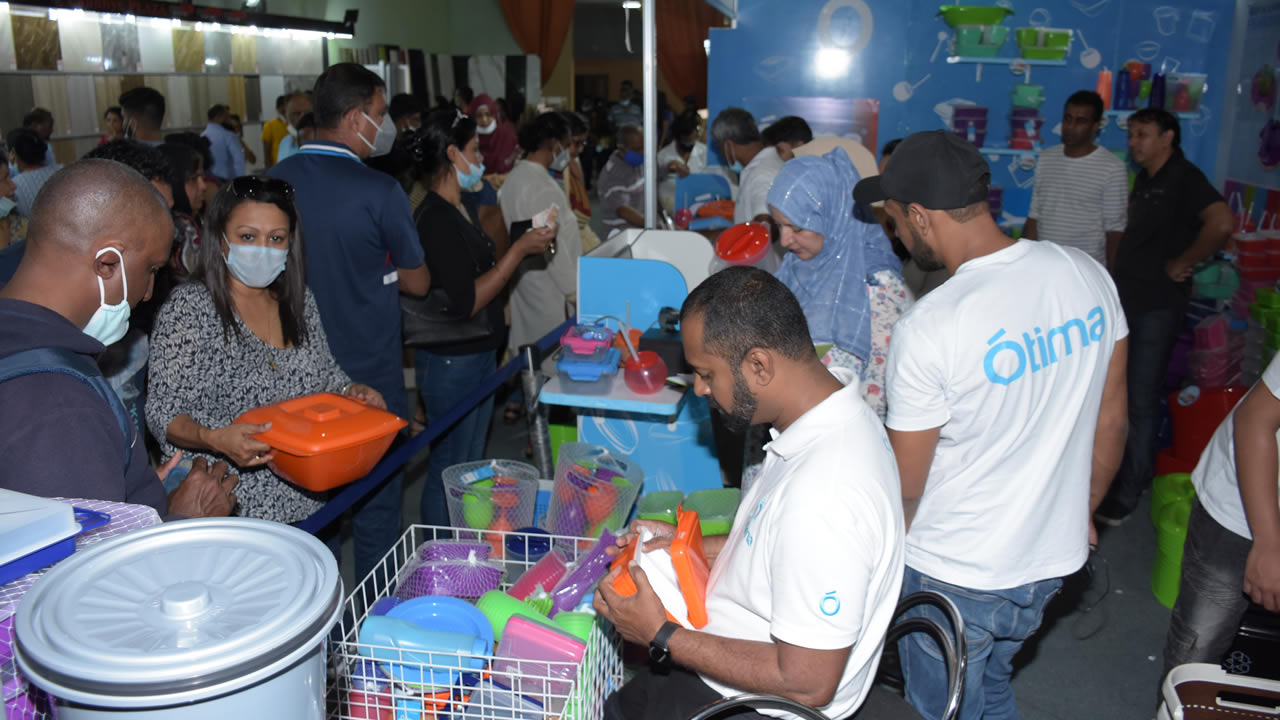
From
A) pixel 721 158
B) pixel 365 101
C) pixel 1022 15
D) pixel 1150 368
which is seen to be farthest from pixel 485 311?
pixel 1022 15

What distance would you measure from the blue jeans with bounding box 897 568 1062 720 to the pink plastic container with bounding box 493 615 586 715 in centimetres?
84

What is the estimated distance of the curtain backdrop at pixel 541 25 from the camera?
15430 mm

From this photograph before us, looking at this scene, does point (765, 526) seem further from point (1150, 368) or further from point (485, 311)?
point (1150, 368)

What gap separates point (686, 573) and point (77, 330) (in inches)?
44.1

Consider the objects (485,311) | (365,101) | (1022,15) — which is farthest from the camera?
(1022,15)

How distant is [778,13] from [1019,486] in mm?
5787

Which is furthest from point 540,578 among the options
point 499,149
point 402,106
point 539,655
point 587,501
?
point 499,149

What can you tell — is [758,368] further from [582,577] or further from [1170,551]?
[1170,551]

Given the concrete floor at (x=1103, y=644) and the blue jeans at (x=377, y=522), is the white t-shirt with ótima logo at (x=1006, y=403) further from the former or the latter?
the blue jeans at (x=377, y=522)

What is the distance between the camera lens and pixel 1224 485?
2098 millimetres

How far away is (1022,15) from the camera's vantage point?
641 cm

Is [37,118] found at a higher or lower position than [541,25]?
lower

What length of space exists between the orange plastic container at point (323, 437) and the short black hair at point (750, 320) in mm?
906

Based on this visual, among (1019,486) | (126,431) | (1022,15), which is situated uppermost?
(1022,15)
